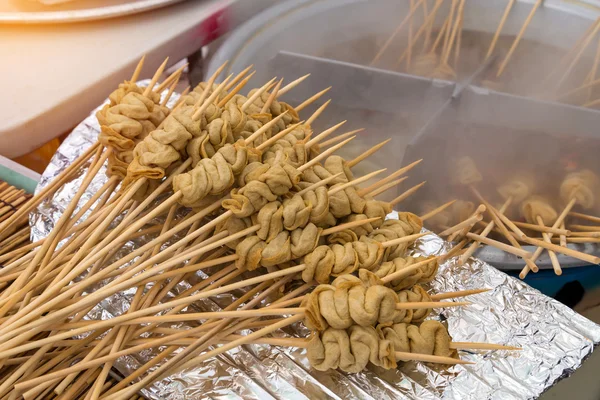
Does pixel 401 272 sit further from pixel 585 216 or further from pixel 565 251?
pixel 585 216

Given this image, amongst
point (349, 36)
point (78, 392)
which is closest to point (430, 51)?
point (349, 36)

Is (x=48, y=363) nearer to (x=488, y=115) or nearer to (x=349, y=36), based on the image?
(x=488, y=115)

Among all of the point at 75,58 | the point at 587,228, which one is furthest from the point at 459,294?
the point at 75,58

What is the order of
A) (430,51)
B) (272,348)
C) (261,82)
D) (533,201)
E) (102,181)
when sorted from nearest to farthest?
(272,348) < (102,181) < (533,201) < (261,82) < (430,51)

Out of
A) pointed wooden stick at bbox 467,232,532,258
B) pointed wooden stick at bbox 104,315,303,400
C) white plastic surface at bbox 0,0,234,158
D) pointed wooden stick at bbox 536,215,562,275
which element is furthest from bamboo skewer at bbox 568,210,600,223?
white plastic surface at bbox 0,0,234,158

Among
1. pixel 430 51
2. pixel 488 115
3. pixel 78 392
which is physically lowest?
pixel 78 392

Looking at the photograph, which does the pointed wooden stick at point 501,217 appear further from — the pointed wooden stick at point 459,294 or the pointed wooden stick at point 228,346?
the pointed wooden stick at point 228,346

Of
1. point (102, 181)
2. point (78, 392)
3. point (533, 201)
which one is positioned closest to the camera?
point (78, 392)
